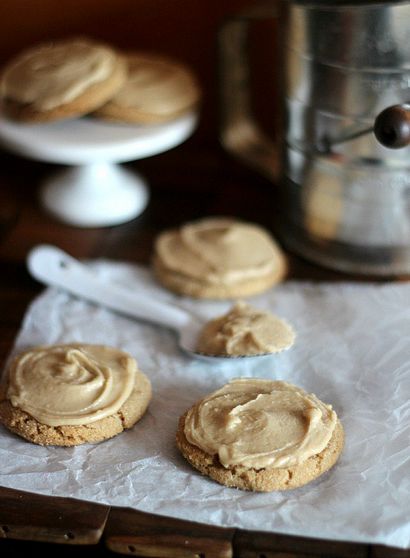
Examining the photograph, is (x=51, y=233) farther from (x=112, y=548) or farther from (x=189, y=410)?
(x=112, y=548)

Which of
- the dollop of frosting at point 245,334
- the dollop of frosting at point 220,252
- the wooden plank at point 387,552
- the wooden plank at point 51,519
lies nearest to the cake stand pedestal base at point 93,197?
the dollop of frosting at point 220,252

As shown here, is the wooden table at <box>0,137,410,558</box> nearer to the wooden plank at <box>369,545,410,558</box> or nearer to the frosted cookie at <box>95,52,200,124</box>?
the wooden plank at <box>369,545,410,558</box>

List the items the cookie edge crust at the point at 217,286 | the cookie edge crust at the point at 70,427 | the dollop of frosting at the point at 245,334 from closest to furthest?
the cookie edge crust at the point at 70,427
the dollop of frosting at the point at 245,334
the cookie edge crust at the point at 217,286

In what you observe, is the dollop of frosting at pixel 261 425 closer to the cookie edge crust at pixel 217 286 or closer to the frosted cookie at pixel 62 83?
the cookie edge crust at pixel 217 286

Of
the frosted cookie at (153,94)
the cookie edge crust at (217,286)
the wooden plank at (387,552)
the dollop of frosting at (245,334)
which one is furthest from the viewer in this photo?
the frosted cookie at (153,94)

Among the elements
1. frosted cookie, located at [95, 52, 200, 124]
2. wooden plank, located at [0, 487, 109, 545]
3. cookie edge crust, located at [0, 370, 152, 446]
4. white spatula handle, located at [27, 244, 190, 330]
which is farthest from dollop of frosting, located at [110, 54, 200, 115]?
wooden plank, located at [0, 487, 109, 545]

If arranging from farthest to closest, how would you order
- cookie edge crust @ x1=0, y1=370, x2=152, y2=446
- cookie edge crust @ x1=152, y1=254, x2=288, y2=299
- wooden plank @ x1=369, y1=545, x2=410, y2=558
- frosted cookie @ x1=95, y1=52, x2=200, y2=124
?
1. frosted cookie @ x1=95, y1=52, x2=200, y2=124
2. cookie edge crust @ x1=152, y1=254, x2=288, y2=299
3. cookie edge crust @ x1=0, y1=370, x2=152, y2=446
4. wooden plank @ x1=369, y1=545, x2=410, y2=558

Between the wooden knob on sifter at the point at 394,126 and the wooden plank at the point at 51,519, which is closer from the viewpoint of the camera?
the wooden plank at the point at 51,519
